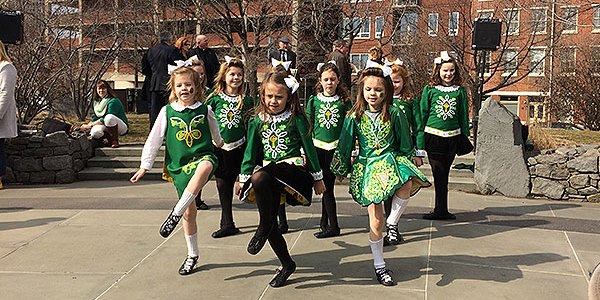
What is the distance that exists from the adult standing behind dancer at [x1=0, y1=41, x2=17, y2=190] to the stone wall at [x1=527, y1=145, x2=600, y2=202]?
23.3ft

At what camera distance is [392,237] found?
5.19m

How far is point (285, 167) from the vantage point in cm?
437

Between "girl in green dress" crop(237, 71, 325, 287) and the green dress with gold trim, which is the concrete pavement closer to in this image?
"girl in green dress" crop(237, 71, 325, 287)

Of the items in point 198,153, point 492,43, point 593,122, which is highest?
point 492,43

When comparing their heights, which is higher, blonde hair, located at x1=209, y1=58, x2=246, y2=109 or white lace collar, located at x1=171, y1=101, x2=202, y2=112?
blonde hair, located at x1=209, y1=58, x2=246, y2=109

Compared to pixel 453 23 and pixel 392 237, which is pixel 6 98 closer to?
pixel 392 237

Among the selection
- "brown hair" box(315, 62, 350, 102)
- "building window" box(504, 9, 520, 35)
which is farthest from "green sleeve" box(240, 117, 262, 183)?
"building window" box(504, 9, 520, 35)

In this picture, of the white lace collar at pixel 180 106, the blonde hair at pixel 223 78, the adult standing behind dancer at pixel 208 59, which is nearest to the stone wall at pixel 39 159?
the adult standing behind dancer at pixel 208 59

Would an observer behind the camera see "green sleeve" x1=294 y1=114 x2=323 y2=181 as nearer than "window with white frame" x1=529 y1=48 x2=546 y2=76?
Yes

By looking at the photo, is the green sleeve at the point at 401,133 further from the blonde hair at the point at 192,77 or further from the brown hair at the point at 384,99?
the blonde hair at the point at 192,77

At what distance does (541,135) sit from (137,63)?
21.2 meters

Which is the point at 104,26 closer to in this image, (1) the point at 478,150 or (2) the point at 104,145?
(2) the point at 104,145

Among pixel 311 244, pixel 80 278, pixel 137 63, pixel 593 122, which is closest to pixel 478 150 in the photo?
pixel 311 244

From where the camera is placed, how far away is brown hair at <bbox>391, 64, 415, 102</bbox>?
19.0 feet
